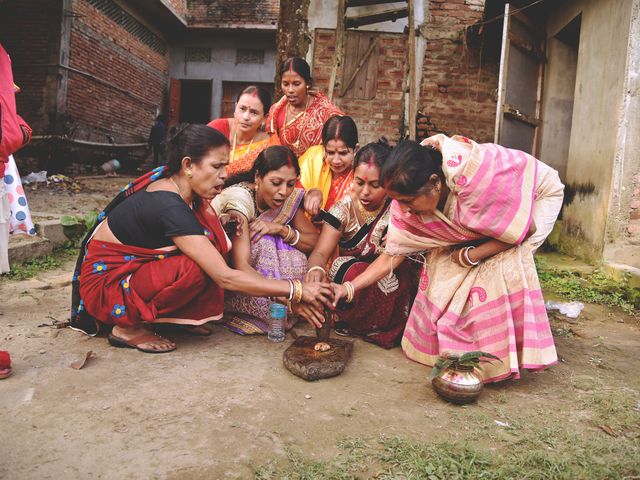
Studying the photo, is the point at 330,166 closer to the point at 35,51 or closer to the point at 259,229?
the point at 259,229

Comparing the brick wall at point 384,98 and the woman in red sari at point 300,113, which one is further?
the brick wall at point 384,98

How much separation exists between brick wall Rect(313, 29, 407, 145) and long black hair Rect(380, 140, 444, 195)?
5536 mm

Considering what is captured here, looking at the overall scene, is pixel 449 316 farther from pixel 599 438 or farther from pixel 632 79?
pixel 632 79

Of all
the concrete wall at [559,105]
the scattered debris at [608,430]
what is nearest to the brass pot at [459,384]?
the scattered debris at [608,430]

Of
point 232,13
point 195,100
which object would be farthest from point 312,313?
point 195,100

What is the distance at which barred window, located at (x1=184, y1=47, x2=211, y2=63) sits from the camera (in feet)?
54.6

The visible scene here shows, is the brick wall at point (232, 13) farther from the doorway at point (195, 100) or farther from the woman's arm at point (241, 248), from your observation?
the woman's arm at point (241, 248)

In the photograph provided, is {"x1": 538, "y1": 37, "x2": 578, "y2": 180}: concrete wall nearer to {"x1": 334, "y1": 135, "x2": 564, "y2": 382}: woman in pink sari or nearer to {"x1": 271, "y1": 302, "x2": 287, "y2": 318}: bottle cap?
{"x1": 334, "y1": 135, "x2": 564, "y2": 382}: woman in pink sari

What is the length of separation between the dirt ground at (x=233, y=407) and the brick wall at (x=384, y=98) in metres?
5.40

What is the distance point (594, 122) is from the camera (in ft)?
16.9

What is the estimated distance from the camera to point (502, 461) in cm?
169

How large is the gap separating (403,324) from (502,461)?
4.46ft

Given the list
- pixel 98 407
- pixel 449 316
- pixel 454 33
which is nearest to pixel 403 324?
pixel 449 316

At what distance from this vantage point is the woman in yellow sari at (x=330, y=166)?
343cm
